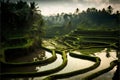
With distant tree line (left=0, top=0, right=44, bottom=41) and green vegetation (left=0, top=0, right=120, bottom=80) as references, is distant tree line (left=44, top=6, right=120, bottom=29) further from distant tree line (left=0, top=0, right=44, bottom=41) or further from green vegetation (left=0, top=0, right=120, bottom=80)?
distant tree line (left=0, top=0, right=44, bottom=41)

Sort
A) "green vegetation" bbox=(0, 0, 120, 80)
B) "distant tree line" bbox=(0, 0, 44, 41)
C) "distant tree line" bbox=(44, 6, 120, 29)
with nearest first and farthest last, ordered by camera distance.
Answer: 1. "green vegetation" bbox=(0, 0, 120, 80)
2. "distant tree line" bbox=(0, 0, 44, 41)
3. "distant tree line" bbox=(44, 6, 120, 29)

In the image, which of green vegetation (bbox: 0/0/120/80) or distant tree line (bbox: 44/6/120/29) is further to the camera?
distant tree line (bbox: 44/6/120/29)

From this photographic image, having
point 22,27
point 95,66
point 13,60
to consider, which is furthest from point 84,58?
point 22,27

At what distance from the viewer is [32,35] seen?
3969 cm

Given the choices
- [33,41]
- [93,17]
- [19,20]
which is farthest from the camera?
[93,17]

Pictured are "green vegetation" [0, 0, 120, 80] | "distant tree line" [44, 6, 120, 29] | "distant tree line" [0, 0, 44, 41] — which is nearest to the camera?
"green vegetation" [0, 0, 120, 80]

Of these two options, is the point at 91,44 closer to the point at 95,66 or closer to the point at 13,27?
the point at 13,27

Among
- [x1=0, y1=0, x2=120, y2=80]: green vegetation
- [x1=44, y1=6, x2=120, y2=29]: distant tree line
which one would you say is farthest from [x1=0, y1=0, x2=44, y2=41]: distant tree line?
[x1=44, y1=6, x2=120, y2=29]: distant tree line

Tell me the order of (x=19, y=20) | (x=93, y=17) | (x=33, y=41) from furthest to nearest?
(x=93, y=17) < (x=19, y=20) < (x=33, y=41)

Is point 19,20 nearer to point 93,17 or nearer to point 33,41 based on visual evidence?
point 33,41

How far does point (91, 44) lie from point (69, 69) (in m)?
20.0

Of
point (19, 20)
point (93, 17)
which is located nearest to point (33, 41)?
point (19, 20)

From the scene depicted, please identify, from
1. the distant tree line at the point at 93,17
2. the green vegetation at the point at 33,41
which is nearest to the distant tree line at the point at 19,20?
the green vegetation at the point at 33,41

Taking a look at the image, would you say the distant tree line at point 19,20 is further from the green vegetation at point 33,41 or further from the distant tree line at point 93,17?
the distant tree line at point 93,17
